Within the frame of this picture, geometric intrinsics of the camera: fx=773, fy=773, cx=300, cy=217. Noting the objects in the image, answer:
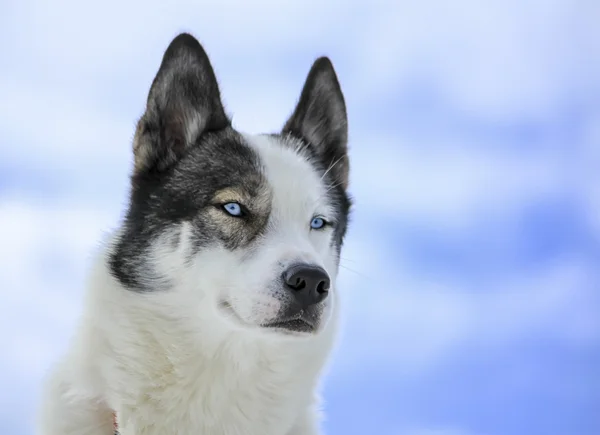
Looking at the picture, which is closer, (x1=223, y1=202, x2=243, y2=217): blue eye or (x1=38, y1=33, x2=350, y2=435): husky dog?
(x1=38, y1=33, x2=350, y2=435): husky dog

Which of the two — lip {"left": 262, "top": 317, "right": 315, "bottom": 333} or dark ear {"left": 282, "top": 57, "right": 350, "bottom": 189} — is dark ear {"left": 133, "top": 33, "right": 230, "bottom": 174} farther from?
lip {"left": 262, "top": 317, "right": 315, "bottom": 333}

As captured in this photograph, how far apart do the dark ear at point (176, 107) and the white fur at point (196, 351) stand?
2.03 ft

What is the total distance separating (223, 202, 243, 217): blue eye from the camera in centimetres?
418

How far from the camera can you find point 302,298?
382 cm

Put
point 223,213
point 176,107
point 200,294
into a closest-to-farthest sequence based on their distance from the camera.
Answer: point 200,294 → point 223,213 → point 176,107

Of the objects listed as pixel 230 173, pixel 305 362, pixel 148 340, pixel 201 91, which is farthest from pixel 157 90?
pixel 305 362

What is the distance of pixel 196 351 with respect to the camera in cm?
403

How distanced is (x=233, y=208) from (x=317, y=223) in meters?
0.53

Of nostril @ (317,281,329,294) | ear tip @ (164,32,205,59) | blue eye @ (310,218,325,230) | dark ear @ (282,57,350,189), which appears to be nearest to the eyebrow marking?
blue eye @ (310,218,325,230)

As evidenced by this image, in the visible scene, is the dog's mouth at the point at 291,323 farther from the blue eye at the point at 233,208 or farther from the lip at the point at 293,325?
the blue eye at the point at 233,208

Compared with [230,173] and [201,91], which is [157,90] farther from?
[230,173]

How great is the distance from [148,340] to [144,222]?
70 centimetres

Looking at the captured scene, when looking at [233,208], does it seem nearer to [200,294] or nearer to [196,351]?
[200,294]

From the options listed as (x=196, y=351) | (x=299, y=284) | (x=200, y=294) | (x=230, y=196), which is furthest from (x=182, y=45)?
(x=196, y=351)
